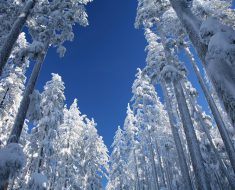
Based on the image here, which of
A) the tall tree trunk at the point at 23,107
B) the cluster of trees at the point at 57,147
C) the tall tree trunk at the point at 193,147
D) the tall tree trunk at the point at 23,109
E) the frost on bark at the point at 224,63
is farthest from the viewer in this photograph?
the cluster of trees at the point at 57,147

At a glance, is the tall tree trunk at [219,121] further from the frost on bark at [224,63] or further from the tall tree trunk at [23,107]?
the tall tree trunk at [23,107]

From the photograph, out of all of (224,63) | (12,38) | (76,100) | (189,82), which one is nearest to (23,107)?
(12,38)

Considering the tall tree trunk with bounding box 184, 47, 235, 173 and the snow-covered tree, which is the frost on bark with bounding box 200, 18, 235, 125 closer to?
the tall tree trunk with bounding box 184, 47, 235, 173

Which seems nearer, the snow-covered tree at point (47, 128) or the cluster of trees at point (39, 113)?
the cluster of trees at point (39, 113)

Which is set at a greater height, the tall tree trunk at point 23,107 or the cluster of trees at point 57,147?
the cluster of trees at point 57,147

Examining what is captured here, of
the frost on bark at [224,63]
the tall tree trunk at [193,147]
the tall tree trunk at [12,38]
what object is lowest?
the frost on bark at [224,63]

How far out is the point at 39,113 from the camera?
12281 millimetres

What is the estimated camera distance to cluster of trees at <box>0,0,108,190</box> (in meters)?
10.2

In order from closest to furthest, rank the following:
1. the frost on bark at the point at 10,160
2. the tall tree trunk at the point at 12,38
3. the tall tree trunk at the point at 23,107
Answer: the frost on bark at the point at 10,160 → the tall tree trunk at the point at 23,107 → the tall tree trunk at the point at 12,38

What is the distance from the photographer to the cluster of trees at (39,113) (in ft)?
33.4

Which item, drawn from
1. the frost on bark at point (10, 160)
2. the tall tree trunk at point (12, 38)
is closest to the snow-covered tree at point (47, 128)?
the tall tree trunk at point (12, 38)

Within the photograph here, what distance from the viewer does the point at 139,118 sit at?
38.1 metres

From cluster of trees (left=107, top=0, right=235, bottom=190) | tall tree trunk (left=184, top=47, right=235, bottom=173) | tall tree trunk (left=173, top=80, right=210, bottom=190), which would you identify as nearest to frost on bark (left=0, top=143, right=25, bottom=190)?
cluster of trees (left=107, top=0, right=235, bottom=190)

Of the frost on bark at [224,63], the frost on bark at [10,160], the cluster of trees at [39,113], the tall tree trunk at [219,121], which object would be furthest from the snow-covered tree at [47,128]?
the frost on bark at [224,63]
